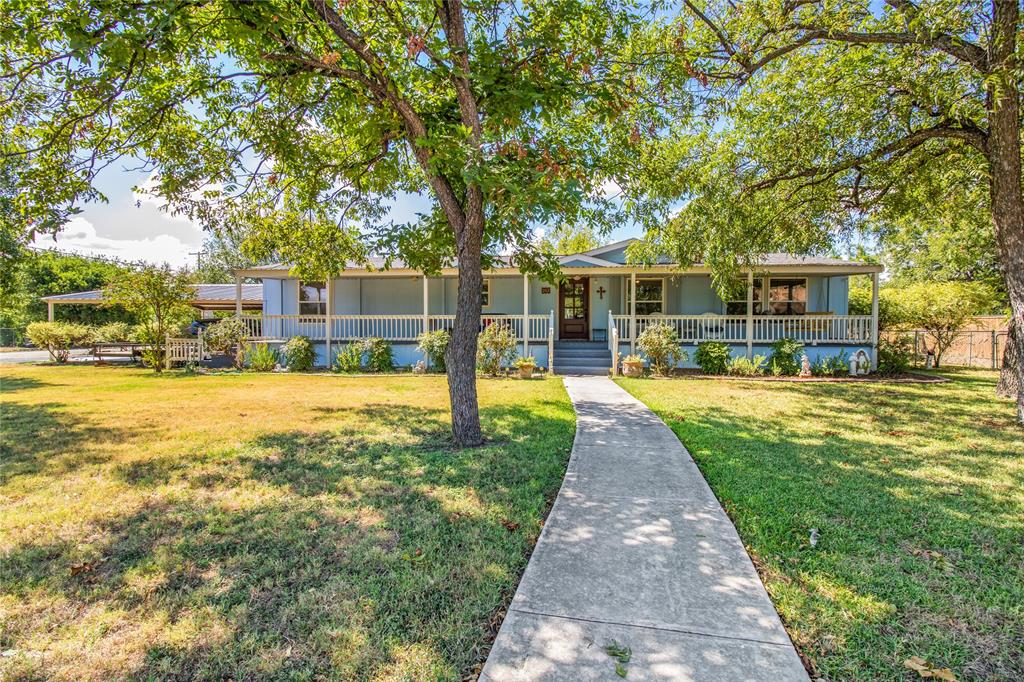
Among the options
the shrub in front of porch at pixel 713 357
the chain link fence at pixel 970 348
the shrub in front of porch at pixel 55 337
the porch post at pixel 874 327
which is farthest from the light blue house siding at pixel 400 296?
the chain link fence at pixel 970 348

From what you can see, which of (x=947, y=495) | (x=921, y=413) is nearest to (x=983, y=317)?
(x=921, y=413)

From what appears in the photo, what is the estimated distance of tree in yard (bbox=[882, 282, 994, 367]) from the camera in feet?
47.5

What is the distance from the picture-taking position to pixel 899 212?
35.9ft

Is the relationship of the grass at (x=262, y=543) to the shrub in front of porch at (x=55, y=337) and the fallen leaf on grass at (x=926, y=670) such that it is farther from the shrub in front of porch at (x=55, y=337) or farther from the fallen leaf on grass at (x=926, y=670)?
the shrub in front of porch at (x=55, y=337)

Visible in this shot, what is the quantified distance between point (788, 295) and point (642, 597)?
16.2 meters

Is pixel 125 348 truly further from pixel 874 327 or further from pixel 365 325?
pixel 874 327

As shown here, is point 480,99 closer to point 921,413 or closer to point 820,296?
point 921,413

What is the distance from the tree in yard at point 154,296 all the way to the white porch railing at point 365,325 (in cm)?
194

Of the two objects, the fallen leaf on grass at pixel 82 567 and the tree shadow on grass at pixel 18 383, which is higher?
the tree shadow on grass at pixel 18 383

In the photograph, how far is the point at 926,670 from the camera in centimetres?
210

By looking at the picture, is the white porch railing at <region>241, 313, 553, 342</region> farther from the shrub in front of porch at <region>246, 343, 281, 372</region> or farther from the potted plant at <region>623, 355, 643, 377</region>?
the potted plant at <region>623, 355, 643, 377</region>

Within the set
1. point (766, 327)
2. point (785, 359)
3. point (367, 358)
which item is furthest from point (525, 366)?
point (766, 327)

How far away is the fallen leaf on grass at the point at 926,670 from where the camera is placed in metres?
2.06

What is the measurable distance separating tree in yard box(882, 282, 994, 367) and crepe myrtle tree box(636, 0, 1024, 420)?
5.33 meters
